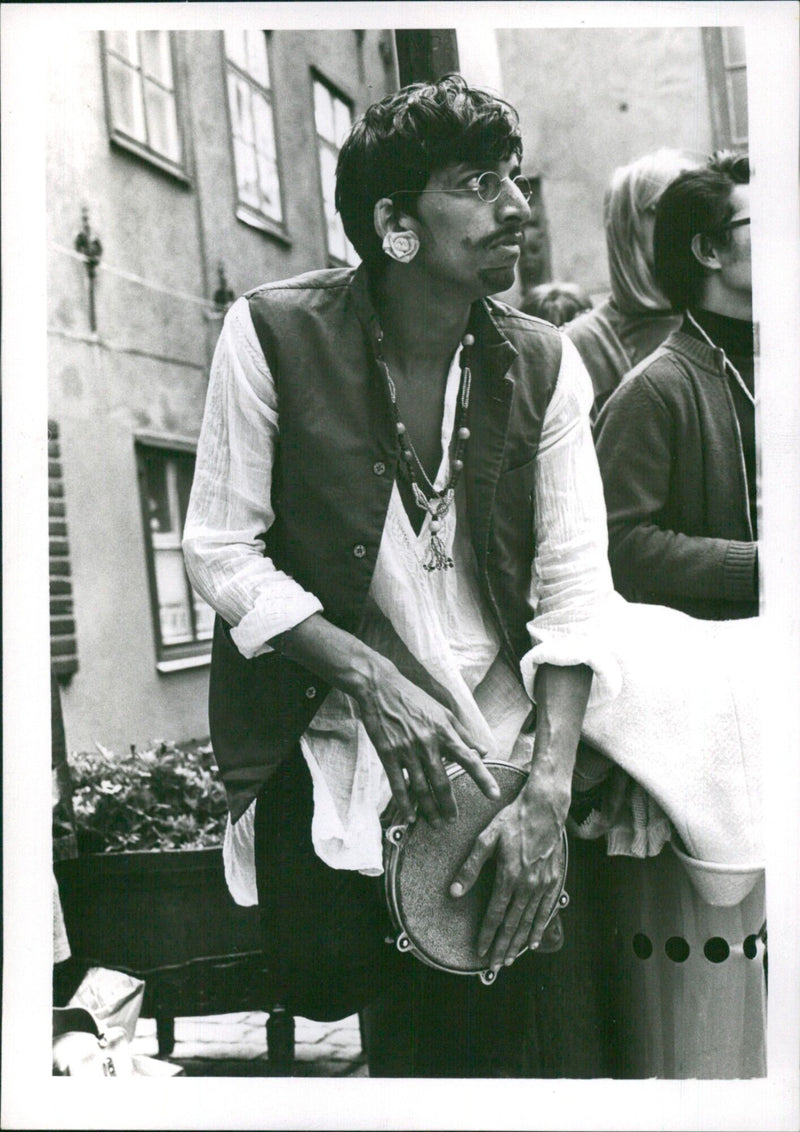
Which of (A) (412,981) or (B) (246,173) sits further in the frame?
(B) (246,173)

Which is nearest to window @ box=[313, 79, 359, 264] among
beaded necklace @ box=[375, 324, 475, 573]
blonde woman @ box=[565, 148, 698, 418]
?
beaded necklace @ box=[375, 324, 475, 573]

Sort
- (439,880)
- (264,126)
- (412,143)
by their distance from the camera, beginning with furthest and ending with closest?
(264,126)
(412,143)
(439,880)

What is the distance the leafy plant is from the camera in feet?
9.53

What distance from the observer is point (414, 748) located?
2.56m

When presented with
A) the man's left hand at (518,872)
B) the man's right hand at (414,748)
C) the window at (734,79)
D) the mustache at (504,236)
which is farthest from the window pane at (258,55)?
the man's left hand at (518,872)

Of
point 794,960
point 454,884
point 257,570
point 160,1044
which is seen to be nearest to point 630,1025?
point 794,960

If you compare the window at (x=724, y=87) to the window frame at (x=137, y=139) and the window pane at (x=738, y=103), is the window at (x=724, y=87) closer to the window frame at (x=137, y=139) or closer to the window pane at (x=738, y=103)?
the window pane at (x=738, y=103)

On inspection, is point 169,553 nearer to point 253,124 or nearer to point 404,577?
point 404,577

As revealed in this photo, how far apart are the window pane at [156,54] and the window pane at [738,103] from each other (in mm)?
1366

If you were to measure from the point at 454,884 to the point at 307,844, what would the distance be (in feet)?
1.17

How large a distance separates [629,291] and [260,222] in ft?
3.03

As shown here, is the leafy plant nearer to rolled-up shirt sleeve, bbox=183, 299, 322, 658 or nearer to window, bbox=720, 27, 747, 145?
rolled-up shirt sleeve, bbox=183, 299, 322, 658

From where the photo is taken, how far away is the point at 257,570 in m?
2.63

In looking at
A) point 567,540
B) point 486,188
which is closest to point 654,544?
point 567,540
